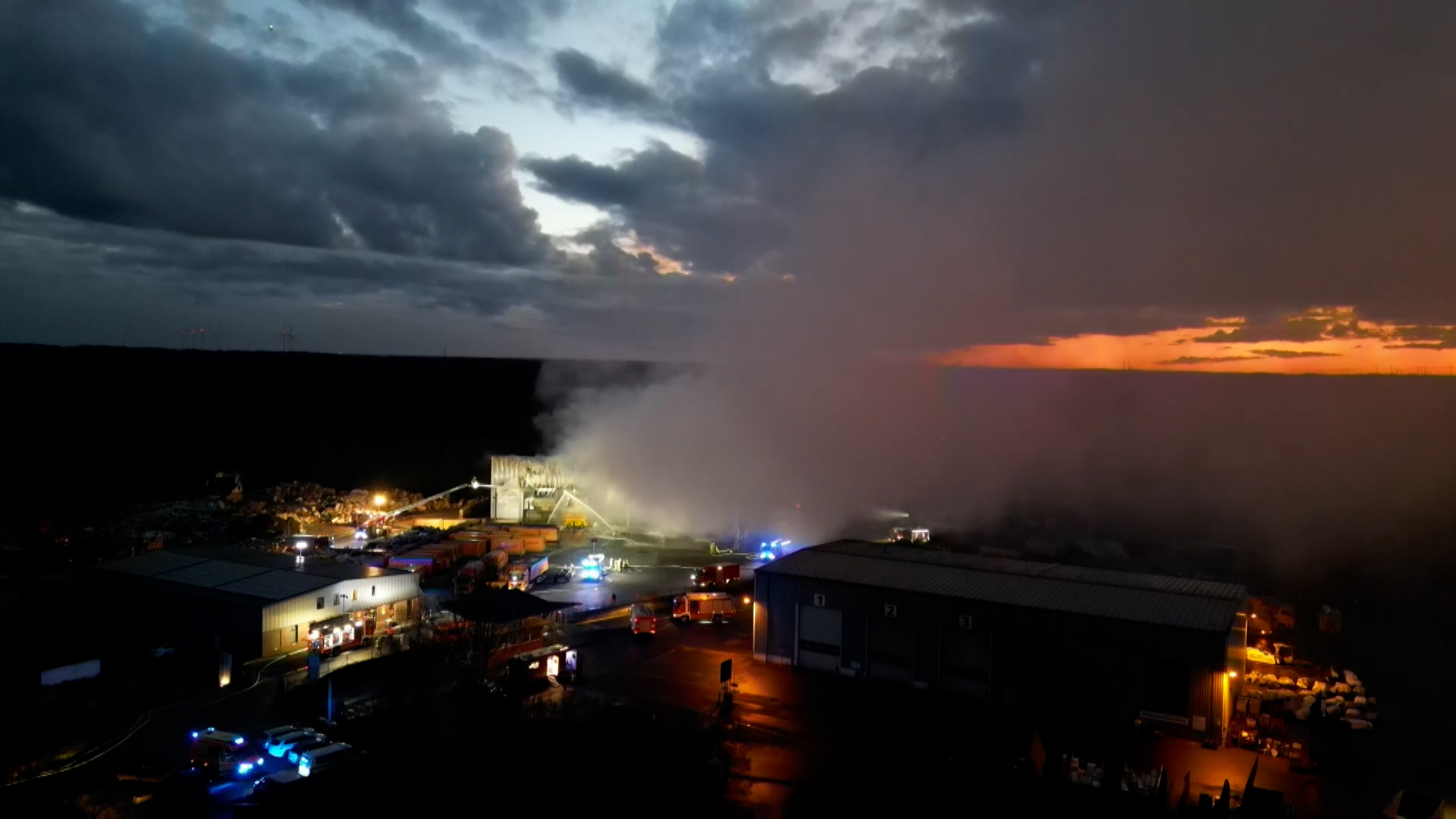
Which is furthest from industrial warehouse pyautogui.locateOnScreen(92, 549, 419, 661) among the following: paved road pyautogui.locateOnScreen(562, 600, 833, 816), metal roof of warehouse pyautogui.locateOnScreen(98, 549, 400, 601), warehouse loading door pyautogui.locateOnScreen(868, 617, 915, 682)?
warehouse loading door pyautogui.locateOnScreen(868, 617, 915, 682)

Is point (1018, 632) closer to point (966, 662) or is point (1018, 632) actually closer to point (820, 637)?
point (966, 662)

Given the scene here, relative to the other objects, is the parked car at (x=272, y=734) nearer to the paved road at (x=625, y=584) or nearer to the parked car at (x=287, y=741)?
the parked car at (x=287, y=741)

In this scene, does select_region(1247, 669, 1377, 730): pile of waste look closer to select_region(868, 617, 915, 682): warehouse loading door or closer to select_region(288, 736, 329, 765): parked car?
select_region(868, 617, 915, 682): warehouse loading door

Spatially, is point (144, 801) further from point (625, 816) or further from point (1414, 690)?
point (1414, 690)

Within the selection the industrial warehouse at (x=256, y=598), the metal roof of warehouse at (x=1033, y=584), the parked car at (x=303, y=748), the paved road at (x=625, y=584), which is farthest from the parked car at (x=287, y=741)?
the paved road at (x=625, y=584)

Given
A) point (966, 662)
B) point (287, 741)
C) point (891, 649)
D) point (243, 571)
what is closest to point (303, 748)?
point (287, 741)
